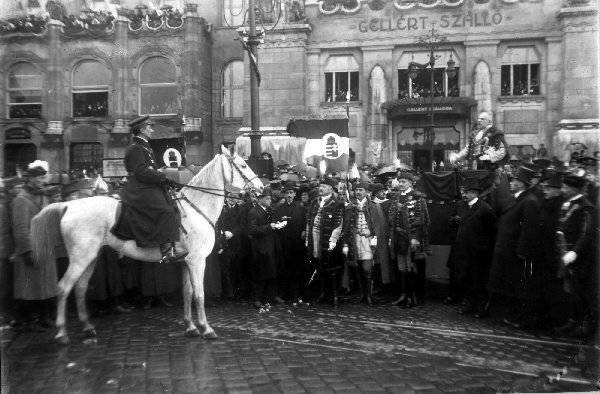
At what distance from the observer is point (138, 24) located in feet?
54.3

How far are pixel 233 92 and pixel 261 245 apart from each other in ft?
54.6

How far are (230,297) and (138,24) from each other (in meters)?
10.4

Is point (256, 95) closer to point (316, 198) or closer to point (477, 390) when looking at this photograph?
point (316, 198)

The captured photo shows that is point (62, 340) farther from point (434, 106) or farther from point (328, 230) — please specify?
point (434, 106)

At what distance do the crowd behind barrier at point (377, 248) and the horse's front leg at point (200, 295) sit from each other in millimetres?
1105

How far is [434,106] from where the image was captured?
21906 mm

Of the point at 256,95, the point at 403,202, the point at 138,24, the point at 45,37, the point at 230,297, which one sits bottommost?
the point at 230,297

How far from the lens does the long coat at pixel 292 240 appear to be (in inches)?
413

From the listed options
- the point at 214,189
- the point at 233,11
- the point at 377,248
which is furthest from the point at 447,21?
the point at 214,189

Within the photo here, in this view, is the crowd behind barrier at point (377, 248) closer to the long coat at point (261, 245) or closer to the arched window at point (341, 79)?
the long coat at point (261, 245)

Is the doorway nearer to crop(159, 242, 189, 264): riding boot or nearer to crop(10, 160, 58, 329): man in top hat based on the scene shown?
crop(10, 160, 58, 329): man in top hat

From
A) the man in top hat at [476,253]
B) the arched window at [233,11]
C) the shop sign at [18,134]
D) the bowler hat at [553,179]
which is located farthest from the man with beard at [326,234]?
the arched window at [233,11]

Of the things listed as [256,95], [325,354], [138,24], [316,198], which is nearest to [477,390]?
[325,354]

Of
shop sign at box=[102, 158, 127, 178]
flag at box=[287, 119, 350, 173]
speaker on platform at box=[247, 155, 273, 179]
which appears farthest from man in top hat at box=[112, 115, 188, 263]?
flag at box=[287, 119, 350, 173]
